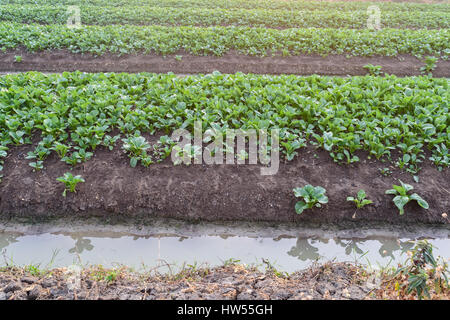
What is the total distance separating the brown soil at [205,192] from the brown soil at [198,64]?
17.5 feet

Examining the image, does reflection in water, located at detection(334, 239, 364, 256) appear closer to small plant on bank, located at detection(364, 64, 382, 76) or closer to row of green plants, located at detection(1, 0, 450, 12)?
small plant on bank, located at detection(364, 64, 382, 76)

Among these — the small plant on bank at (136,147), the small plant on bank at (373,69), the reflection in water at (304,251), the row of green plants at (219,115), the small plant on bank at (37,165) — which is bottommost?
the reflection in water at (304,251)

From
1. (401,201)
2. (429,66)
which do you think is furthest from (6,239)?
(429,66)

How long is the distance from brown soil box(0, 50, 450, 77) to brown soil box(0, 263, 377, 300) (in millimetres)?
7247

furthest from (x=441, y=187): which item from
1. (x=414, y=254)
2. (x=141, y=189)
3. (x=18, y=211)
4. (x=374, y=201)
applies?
(x=18, y=211)

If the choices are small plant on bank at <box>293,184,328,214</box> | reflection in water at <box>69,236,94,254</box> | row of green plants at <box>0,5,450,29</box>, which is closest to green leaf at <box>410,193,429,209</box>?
small plant on bank at <box>293,184,328,214</box>

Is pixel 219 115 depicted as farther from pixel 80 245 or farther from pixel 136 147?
pixel 80 245

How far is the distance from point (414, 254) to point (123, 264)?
3.13m

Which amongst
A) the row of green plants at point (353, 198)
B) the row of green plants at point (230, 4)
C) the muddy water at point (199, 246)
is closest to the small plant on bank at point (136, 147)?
the muddy water at point (199, 246)

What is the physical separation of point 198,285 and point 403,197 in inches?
123

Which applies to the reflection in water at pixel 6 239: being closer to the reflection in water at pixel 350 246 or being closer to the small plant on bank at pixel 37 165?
the small plant on bank at pixel 37 165

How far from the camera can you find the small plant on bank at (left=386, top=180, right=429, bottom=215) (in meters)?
4.66

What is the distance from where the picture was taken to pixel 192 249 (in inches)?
173

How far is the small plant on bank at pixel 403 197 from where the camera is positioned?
15.3 feet
